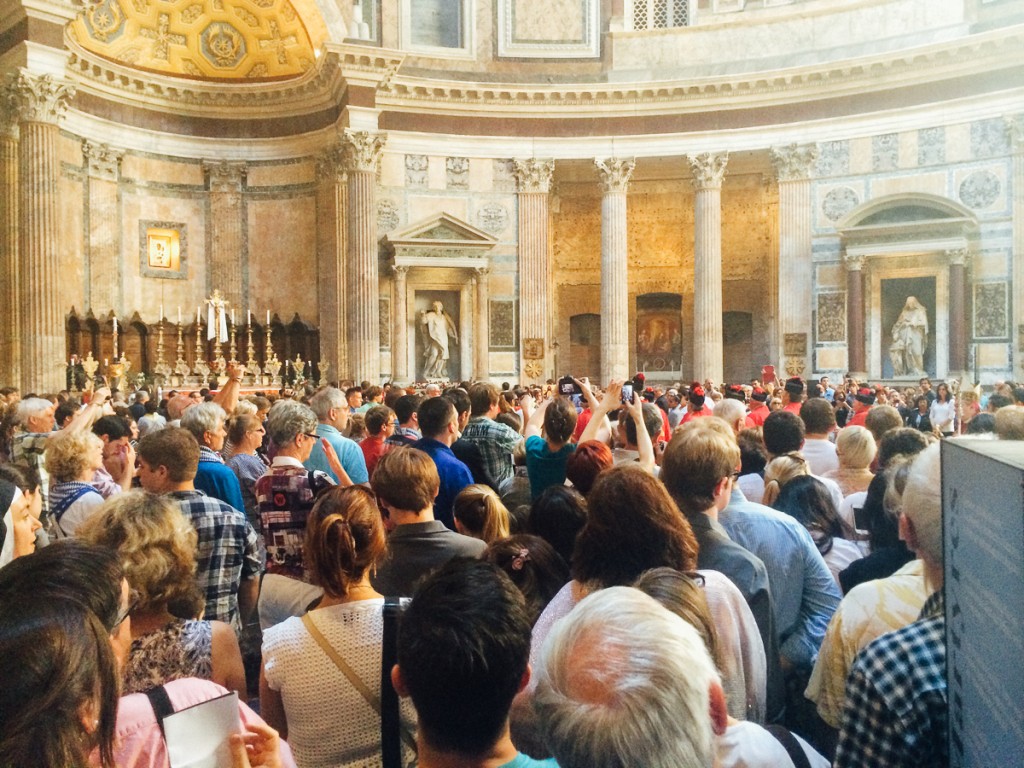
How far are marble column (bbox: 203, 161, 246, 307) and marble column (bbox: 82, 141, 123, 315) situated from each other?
237 cm

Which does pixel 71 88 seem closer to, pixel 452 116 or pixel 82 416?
pixel 452 116

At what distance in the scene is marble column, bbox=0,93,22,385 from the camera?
695 inches

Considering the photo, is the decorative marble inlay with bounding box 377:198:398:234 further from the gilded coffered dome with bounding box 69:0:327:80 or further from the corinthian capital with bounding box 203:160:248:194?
the gilded coffered dome with bounding box 69:0:327:80

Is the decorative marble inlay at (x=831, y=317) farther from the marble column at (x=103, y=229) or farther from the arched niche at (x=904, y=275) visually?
the marble column at (x=103, y=229)

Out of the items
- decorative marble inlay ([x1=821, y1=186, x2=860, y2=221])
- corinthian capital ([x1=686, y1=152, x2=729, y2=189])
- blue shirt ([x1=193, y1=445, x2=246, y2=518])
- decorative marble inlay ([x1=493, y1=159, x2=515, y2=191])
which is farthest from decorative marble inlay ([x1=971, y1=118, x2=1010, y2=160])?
blue shirt ([x1=193, y1=445, x2=246, y2=518])

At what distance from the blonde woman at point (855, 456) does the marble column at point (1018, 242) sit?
17060mm

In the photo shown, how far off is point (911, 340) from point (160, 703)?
21.9m

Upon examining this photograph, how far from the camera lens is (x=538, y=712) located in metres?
1.65

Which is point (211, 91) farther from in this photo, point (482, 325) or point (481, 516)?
point (481, 516)

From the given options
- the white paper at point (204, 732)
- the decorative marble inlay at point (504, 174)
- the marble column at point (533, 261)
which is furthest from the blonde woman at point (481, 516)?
the decorative marble inlay at point (504, 174)

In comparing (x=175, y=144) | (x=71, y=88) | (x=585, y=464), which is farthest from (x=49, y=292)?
(x=585, y=464)

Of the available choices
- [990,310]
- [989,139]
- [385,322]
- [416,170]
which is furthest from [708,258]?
[385,322]

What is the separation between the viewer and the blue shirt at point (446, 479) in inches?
213

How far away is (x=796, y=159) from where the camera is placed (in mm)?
21906
